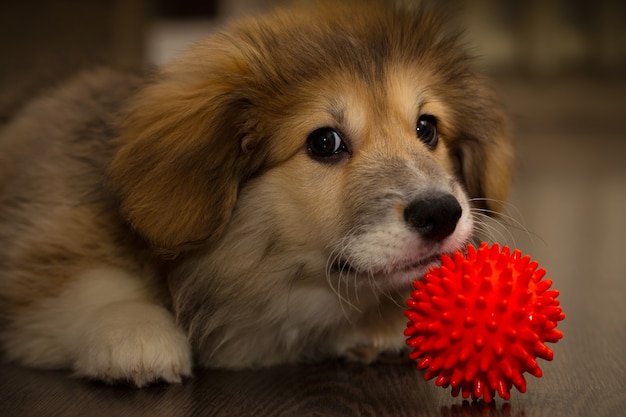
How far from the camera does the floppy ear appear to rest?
2.39 m

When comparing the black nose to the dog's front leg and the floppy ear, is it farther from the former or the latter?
the dog's front leg

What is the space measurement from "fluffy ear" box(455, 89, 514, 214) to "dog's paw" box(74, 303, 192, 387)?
2.88 feet

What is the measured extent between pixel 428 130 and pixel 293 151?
39 cm

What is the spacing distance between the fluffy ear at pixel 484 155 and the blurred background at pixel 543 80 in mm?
135

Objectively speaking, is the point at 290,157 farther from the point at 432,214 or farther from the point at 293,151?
the point at 432,214

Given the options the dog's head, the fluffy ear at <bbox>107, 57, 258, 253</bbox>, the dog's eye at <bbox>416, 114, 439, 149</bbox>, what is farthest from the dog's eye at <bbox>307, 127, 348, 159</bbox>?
the dog's eye at <bbox>416, 114, 439, 149</bbox>

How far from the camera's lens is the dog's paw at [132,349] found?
196 cm

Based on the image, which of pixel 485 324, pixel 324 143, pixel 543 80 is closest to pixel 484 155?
pixel 324 143

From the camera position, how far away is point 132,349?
1955mm

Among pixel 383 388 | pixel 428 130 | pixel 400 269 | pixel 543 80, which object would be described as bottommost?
pixel 543 80

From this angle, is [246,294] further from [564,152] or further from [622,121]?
[622,121]

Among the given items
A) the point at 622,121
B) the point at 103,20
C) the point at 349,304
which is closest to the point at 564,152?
the point at 622,121

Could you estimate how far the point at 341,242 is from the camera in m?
1.97

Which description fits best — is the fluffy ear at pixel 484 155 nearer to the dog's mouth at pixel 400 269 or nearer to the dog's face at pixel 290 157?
the dog's face at pixel 290 157
